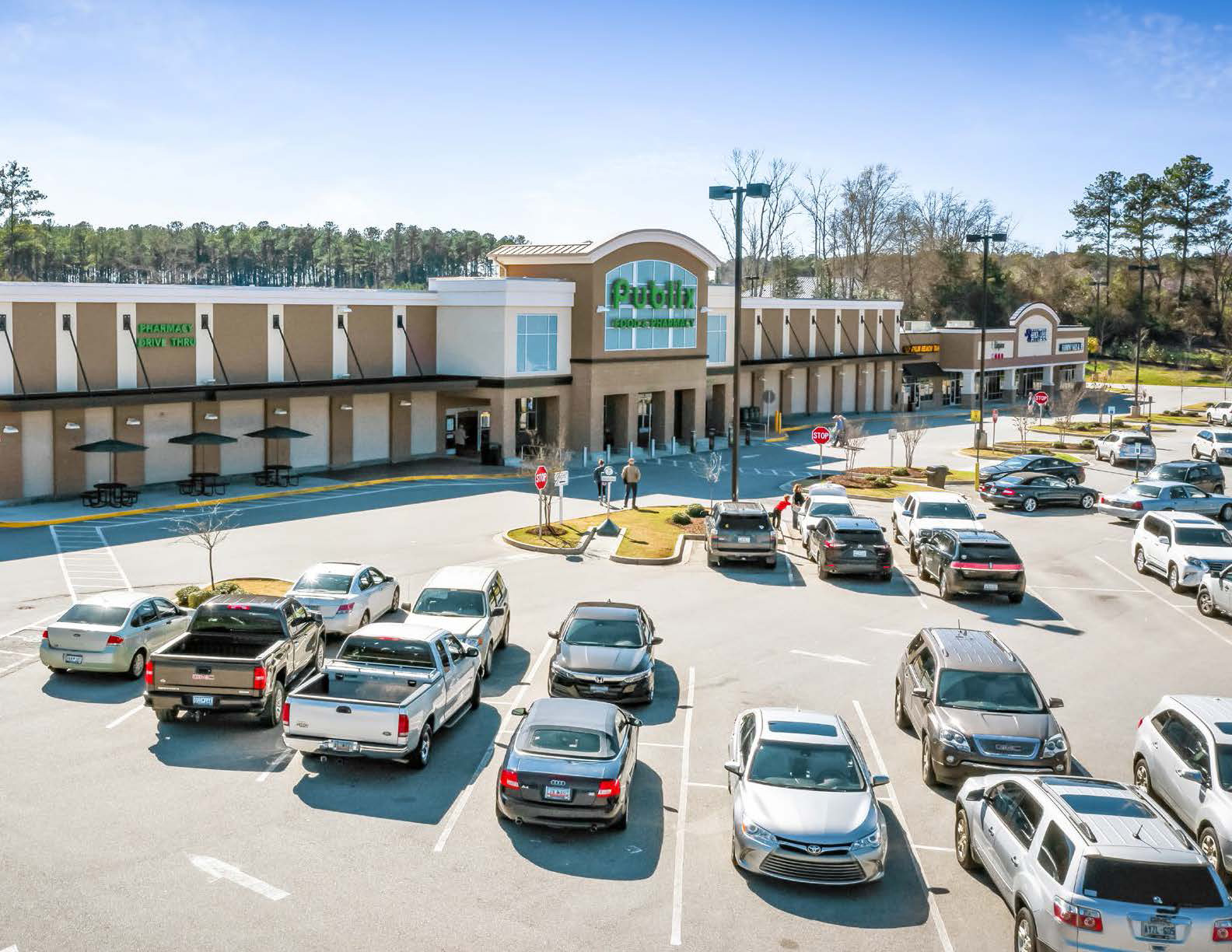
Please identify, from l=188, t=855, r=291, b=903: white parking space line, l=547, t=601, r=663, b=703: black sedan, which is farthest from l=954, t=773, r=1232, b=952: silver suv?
l=188, t=855, r=291, b=903: white parking space line

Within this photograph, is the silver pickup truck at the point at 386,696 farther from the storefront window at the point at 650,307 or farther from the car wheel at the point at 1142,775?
the storefront window at the point at 650,307

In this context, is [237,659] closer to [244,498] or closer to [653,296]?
[244,498]

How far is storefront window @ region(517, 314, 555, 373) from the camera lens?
5012 cm

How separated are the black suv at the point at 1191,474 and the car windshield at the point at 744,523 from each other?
61.3 feet

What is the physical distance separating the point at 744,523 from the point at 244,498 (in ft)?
59.7

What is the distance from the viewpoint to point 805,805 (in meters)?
12.9

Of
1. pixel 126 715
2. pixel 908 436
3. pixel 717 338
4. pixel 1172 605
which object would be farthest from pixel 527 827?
pixel 717 338

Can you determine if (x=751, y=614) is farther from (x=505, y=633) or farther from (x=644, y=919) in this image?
(x=644, y=919)

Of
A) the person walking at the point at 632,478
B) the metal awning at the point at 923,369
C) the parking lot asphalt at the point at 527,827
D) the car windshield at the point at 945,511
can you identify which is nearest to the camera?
the parking lot asphalt at the point at 527,827

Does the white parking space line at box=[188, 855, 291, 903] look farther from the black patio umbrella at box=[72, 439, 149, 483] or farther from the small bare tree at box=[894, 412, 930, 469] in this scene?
the small bare tree at box=[894, 412, 930, 469]

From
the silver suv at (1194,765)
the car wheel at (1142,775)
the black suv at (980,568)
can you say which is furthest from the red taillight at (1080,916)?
the black suv at (980,568)

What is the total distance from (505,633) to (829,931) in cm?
1169

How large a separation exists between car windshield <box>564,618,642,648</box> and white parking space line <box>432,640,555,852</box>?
49.0 inches

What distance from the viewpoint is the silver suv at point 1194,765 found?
1300cm
